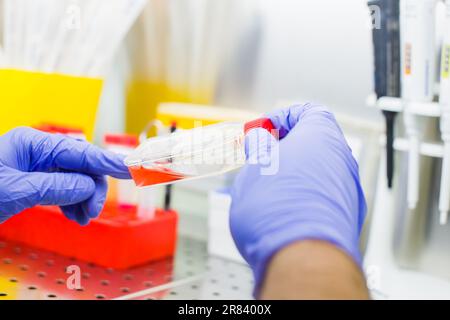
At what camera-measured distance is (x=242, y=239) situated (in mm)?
597

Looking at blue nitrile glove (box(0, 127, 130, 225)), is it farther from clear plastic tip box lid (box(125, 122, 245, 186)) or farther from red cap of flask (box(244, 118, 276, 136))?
red cap of flask (box(244, 118, 276, 136))

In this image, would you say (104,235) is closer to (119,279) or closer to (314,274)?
(119,279)

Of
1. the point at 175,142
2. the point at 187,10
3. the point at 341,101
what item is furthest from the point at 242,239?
the point at 187,10

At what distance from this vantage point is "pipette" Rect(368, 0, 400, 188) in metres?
1.13

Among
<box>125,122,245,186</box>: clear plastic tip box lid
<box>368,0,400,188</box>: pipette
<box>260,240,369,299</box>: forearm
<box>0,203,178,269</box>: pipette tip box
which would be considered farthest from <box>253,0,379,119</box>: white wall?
<box>260,240,369,299</box>: forearm

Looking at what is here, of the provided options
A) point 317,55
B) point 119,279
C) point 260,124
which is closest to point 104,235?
point 119,279

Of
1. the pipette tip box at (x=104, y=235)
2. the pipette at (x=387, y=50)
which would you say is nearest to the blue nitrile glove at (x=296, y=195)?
the pipette at (x=387, y=50)

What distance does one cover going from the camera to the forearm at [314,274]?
1.70ft

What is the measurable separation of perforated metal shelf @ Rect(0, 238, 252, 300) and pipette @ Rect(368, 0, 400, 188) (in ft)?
1.63

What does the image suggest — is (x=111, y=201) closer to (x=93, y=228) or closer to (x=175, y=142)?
(x=93, y=228)

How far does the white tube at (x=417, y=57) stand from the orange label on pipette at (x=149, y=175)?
54 cm

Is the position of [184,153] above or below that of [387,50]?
below

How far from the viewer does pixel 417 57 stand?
43.9 inches

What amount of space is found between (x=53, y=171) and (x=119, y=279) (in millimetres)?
283
